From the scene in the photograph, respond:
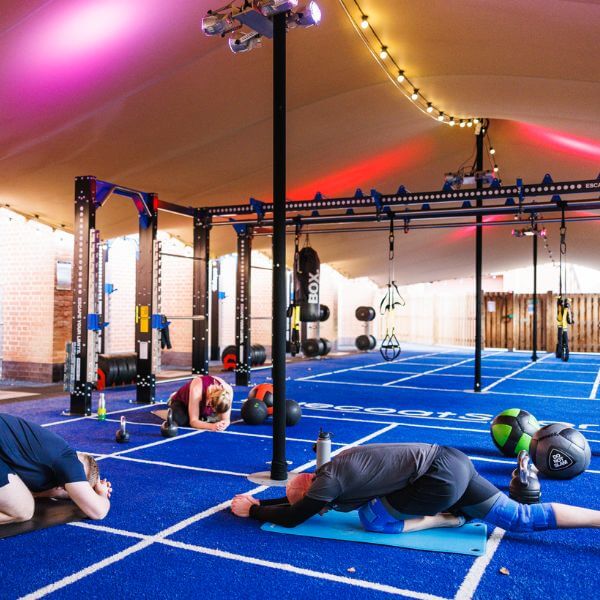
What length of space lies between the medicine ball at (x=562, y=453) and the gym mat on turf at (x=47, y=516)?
10.6 feet

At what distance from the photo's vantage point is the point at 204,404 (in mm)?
6348

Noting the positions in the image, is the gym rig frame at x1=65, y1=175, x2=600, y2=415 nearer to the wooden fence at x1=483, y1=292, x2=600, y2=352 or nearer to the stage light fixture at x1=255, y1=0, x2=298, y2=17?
the stage light fixture at x1=255, y1=0, x2=298, y2=17

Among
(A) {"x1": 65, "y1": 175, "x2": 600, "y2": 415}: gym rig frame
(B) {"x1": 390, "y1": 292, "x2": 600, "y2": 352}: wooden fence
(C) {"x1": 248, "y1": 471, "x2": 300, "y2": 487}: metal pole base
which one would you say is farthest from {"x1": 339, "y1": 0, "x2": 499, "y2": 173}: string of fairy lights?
(B) {"x1": 390, "y1": 292, "x2": 600, "y2": 352}: wooden fence

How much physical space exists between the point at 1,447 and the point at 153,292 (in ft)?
16.4

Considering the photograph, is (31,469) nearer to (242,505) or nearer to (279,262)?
(242,505)

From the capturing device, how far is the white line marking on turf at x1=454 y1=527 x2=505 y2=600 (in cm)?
269

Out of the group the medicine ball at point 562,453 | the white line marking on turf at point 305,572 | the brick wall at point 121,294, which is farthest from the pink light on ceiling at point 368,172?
the white line marking on turf at point 305,572

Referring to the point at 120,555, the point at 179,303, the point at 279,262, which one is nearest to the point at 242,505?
the point at 120,555

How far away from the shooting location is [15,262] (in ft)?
34.1

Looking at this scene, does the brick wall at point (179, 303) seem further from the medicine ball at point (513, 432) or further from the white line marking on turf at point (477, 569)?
the white line marking on turf at point (477, 569)

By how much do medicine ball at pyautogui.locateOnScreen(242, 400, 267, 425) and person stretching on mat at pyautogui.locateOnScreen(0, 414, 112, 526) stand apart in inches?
125

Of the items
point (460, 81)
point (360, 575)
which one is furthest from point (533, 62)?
point (360, 575)

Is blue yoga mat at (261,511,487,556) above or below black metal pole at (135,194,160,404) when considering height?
below

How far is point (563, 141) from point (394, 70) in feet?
13.7
